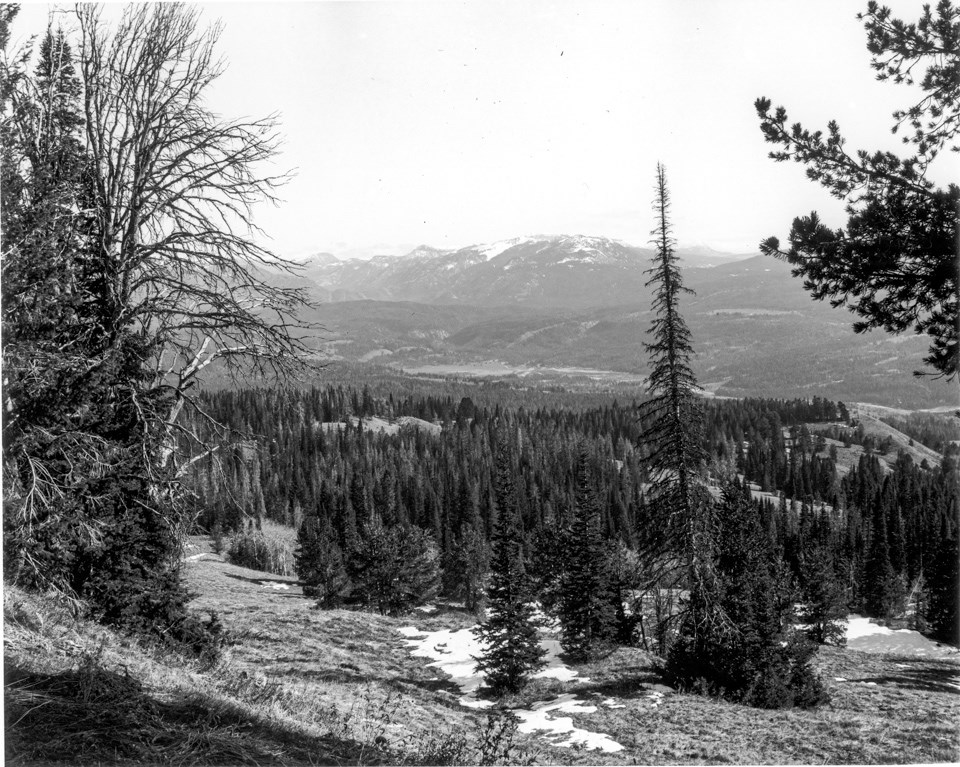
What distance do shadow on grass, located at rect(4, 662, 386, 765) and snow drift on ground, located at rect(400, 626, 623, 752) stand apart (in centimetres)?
912

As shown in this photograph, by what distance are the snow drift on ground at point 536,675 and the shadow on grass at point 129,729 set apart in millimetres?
9115

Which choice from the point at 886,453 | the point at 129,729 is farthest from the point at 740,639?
the point at 886,453

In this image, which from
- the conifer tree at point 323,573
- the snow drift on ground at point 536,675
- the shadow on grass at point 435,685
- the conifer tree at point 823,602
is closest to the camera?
the snow drift on ground at point 536,675

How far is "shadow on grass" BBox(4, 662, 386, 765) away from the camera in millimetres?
5904

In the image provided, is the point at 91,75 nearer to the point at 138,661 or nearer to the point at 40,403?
the point at 40,403

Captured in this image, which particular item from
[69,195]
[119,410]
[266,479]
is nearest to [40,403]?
[119,410]

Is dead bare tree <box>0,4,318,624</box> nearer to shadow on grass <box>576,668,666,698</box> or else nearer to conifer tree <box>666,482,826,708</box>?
conifer tree <box>666,482,826,708</box>

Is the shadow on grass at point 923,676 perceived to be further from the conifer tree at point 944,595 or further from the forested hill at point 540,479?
the forested hill at point 540,479

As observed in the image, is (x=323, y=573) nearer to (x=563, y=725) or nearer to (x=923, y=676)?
(x=563, y=725)

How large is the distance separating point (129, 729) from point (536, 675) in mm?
31761

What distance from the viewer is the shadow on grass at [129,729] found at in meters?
5.90

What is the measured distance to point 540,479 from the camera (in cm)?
11262

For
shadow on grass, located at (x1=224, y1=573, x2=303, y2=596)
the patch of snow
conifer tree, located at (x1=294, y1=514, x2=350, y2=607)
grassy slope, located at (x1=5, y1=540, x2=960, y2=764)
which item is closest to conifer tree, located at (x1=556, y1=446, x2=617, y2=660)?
grassy slope, located at (x1=5, y1=540, x2=960, y2=764)

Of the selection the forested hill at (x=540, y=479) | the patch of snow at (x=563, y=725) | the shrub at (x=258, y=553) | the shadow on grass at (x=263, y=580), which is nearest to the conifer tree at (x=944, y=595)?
the forested hill at (x=540, y=479)
